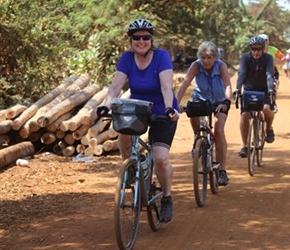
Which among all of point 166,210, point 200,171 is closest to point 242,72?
point 200,171

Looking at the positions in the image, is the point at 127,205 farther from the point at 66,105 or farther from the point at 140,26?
the point at 66,105

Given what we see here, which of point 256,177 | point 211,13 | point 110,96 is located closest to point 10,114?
point 256,177

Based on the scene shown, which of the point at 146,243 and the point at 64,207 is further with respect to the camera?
the point at 64,207

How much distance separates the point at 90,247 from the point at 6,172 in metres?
4.76

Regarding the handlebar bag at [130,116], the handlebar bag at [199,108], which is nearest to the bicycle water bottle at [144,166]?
the handlebar bag at [130,116]

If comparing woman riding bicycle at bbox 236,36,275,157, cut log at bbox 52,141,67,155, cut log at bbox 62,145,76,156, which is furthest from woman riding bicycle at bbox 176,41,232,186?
cut log at bbox 52,141,67,155

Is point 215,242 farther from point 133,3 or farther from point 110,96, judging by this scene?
point 133,3

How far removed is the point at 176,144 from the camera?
47.5 feet

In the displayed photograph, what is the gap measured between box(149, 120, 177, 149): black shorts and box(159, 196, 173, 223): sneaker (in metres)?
0.59

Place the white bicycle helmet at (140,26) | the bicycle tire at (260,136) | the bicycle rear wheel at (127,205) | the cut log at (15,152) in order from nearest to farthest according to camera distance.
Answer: the bicycle rear wheel at (127,205) < the white bicycle helmet at (140,26) < the bicycle tire at (260,136) < the cut log at (15,152)

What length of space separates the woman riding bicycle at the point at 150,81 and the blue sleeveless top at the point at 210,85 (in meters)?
2.12

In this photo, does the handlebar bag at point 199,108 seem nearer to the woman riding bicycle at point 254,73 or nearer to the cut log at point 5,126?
the woman riding bicycle at point 254,73

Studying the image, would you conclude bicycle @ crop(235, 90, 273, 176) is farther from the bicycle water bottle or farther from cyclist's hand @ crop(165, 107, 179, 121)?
cyclist's hand @ crop(165, 107, 179, 121)

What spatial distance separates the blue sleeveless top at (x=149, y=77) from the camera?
6.79m
